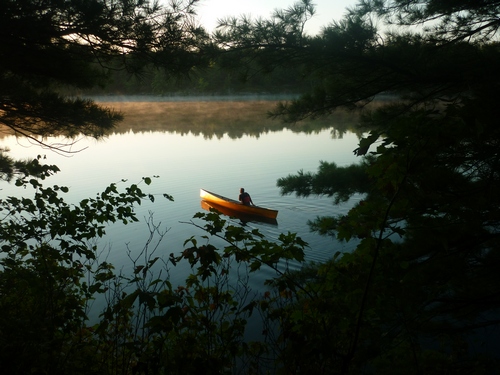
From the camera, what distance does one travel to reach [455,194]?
4.73m

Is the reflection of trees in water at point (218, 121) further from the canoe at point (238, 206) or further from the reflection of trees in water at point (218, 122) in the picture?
the canoe at point (238, 206)

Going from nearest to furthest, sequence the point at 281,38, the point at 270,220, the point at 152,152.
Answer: the point at 281,38 < the point at 270,220 < the point at 152,152

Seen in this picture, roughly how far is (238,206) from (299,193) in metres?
7.78

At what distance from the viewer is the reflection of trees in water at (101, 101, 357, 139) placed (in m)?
33.2

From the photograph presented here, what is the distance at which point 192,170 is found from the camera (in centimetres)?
2133

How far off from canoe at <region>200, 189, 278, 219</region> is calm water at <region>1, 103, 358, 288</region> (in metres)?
0.35

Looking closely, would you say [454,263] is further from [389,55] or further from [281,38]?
[281,38]

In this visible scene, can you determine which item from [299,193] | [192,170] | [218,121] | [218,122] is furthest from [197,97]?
[299,193]

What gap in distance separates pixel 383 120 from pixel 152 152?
65.4 ft

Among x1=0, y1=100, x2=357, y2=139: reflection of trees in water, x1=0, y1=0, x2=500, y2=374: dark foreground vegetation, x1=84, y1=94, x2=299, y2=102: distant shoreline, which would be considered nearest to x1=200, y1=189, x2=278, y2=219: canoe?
x1=0, y1=0, x2=500, y2=374: dark foreground vegetation

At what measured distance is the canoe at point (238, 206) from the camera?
47.2 ft

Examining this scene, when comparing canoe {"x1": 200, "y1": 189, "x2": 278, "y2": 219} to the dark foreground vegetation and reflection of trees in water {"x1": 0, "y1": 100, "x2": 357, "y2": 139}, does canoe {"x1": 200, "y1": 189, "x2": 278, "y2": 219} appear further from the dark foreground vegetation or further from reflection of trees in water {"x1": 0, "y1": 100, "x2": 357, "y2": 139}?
reflection of trees in water {"x1": 0, "y1": 100, "x2": 357, "y2": 139}

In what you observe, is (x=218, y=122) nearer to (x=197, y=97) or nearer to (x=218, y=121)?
(x=218, y=121)

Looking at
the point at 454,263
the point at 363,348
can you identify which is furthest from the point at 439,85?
the point at 363,348
